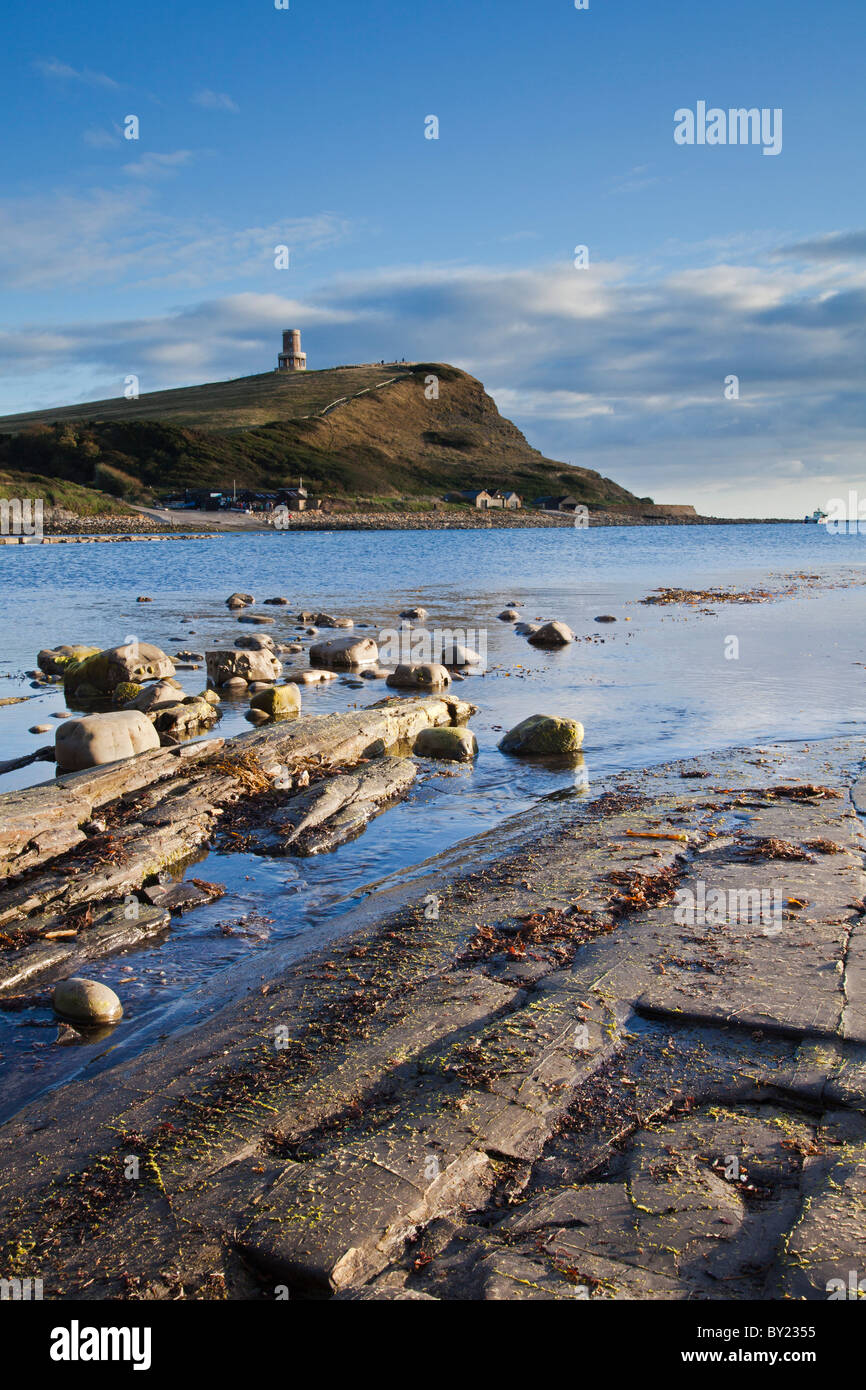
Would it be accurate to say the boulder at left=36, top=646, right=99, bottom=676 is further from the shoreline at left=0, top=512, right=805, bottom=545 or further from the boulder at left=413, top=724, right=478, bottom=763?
the shoreline at left=0, top=512, right=805, bottom=545

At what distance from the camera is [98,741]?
12.2 meters

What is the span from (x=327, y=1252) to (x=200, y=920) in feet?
16.0

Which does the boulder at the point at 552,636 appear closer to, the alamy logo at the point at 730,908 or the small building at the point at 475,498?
the alamy logo at the point at 730,908

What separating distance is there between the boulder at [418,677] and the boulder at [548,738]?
16.2 ft

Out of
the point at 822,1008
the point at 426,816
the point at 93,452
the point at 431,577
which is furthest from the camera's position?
the point at 93,452

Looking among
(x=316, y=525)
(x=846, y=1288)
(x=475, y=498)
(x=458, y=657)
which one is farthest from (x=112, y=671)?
(x=475, y=498)

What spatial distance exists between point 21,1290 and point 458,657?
19007mm

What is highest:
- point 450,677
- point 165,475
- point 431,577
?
point 165,475

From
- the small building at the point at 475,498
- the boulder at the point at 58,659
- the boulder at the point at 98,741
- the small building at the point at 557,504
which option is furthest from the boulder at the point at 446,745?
the small building at the point at 557,504

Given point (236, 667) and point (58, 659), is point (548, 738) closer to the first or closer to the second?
point (236, 667)

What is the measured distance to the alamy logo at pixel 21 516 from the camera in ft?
295

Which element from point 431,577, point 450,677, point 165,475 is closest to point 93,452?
point 165,475

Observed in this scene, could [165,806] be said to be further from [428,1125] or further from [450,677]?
[450,677]

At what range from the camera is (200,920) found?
8.40 m
